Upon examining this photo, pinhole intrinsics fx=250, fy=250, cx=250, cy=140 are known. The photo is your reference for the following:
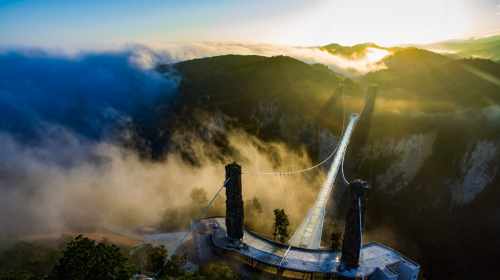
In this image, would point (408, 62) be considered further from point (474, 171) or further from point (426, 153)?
point (474, 171)

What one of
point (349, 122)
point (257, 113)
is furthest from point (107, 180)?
point (349, 122)

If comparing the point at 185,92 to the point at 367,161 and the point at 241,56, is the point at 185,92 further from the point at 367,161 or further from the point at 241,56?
the point at 367,161

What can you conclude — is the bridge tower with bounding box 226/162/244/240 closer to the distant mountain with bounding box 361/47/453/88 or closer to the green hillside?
the green hillside

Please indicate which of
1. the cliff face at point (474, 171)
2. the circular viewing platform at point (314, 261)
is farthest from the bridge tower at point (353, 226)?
the cliff face at point (474, 171)

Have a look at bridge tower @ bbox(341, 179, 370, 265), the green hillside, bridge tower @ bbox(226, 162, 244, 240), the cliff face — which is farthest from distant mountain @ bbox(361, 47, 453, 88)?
bridge tower @ bbox(226, 162, 244, 240)

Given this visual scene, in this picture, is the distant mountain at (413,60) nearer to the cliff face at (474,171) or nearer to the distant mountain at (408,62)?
the distant mountain at (408,62)
